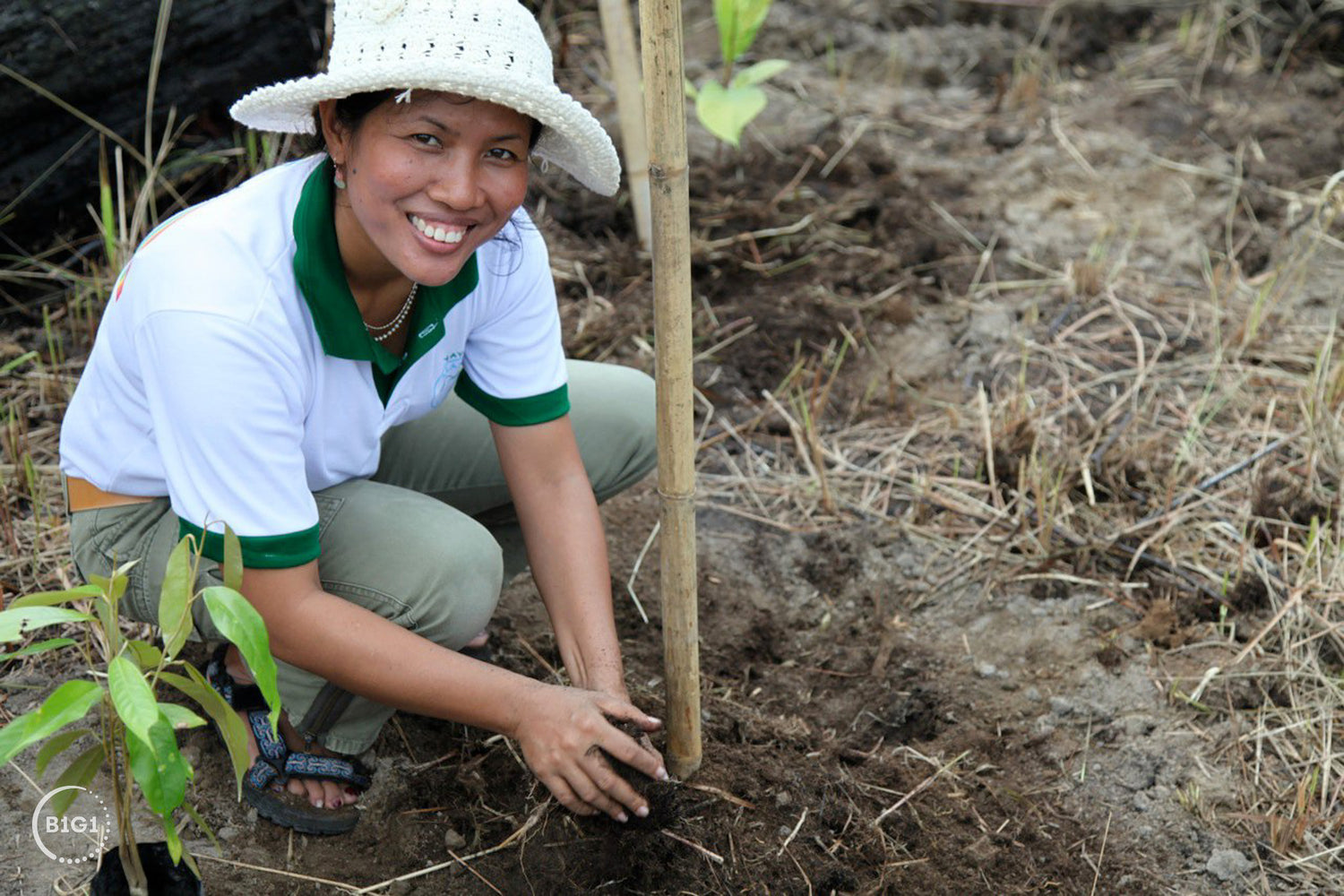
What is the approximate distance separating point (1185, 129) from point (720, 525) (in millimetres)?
2175

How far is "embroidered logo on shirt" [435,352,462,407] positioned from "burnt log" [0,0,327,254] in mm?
1425

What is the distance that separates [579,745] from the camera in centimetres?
161

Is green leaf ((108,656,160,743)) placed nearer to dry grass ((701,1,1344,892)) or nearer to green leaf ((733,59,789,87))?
dry grass ((701,1,1344,892))

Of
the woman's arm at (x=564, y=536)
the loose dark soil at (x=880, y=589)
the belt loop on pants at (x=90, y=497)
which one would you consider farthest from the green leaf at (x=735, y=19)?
the belt loop on pants at (x=90, y=497)

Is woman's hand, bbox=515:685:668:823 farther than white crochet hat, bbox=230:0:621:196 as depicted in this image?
Yes

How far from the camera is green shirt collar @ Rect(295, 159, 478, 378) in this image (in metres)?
1.64

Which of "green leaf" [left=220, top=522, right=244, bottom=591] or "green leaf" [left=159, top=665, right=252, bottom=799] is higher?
"green leaf" [left=220, top=522, right=244, bottom=591]

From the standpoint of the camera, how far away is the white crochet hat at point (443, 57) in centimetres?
149

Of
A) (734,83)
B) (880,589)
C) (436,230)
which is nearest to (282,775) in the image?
(436,230)

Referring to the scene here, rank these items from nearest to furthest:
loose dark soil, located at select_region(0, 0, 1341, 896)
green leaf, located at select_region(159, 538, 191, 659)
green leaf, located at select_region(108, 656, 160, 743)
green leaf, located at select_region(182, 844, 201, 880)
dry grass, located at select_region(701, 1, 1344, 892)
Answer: green leaf, located at select_region(108, 656, 160, 743), green leaf, located at select_region(159, 538, 191, 659), green leaf, located at select_region(182, 844, 201, 880), loose dark soil, located at select_region(0, 0, 1341, 896), dry grass, located at select_region(701, 1, 1344, 892)

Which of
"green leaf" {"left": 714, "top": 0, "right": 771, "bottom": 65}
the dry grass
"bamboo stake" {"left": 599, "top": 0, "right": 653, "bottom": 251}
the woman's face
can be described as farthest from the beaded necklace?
"green leaf" {"left": 714, "top": 0, "right": 771, "bottom": 65}

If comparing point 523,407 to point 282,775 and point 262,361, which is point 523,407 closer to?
point 262,361

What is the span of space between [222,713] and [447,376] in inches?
28.3

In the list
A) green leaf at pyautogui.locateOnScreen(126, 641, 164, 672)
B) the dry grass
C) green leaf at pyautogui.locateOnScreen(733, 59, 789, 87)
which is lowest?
the dry grass
